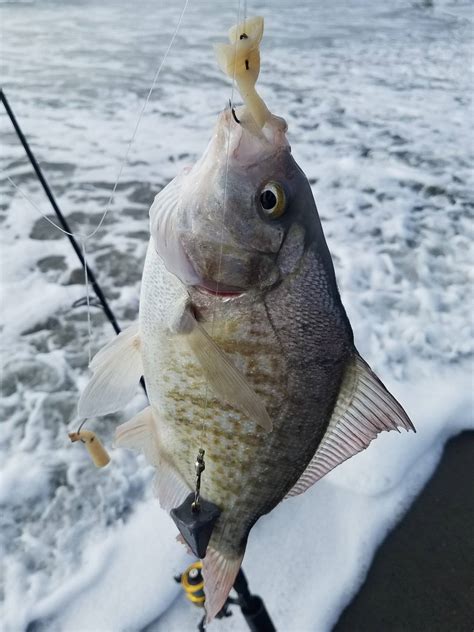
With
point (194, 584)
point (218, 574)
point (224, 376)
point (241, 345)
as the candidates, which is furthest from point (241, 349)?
point (194, 584)

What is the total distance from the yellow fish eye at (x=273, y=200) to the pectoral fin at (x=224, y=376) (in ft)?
1.22

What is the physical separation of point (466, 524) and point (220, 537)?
1.97 meters

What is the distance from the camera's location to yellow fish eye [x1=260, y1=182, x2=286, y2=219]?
1.43 meters

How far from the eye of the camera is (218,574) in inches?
71.3

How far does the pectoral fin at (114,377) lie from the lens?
178 cm

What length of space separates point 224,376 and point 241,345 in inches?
5.3

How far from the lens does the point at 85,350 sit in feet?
15.0

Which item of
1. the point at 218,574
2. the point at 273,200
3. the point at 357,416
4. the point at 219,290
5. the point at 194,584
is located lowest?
the point at 194,584

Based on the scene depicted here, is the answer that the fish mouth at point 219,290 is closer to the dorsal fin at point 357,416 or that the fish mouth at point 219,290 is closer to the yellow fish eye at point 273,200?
the yellow fish eye at point 273,200

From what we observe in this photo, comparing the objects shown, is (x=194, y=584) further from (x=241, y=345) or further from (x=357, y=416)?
(x=241, y=345)

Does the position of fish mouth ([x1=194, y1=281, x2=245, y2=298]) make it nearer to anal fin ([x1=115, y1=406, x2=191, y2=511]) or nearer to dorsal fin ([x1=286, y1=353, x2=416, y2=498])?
dorsal fin ([x1=286, y1=353, x2=416, y2=498])

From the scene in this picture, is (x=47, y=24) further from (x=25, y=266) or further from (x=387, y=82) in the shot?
(x=25, y=266)

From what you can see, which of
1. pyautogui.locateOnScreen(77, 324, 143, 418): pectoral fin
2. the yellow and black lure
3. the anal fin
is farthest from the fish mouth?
the yellow and black lure

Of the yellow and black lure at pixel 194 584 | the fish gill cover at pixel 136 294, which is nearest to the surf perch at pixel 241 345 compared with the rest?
the yellow and black lure at pixel 194 584
